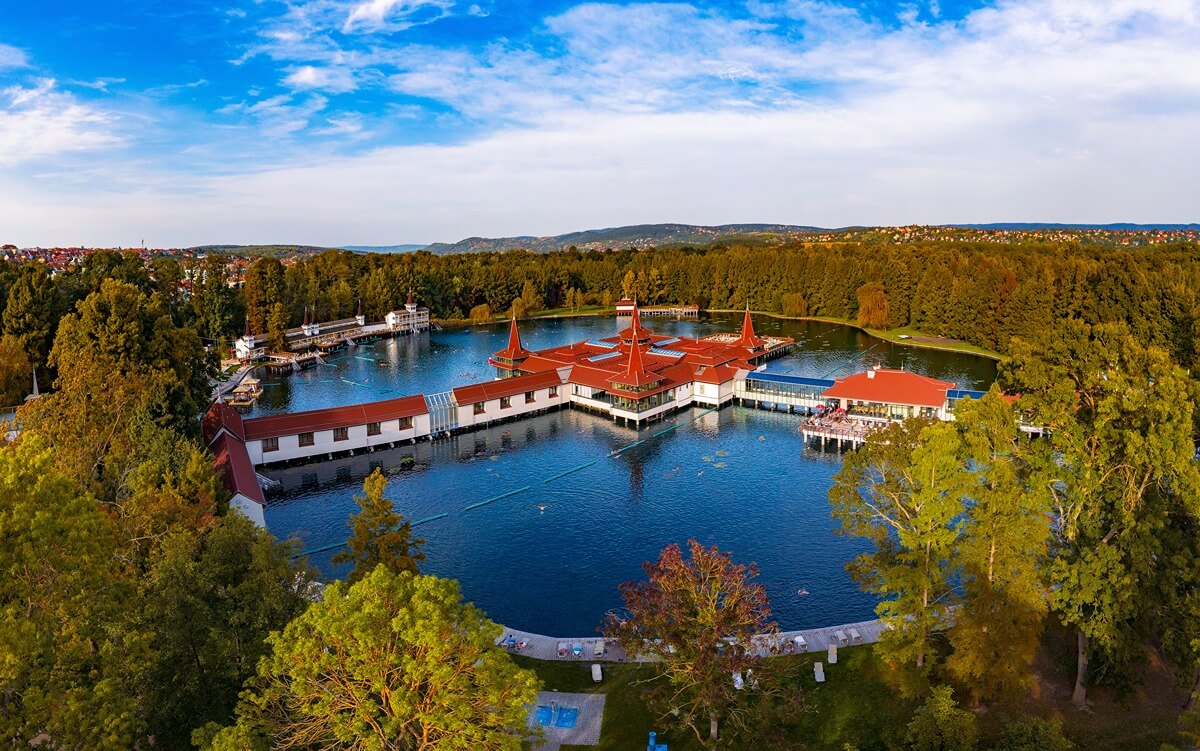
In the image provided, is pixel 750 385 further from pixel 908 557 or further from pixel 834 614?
pixel 908 557

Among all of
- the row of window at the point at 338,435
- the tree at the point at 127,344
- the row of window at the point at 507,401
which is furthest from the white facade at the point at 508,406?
the tree at the point at 127,344

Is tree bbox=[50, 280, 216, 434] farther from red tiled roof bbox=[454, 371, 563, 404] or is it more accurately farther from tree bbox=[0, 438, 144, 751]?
tree bbox=[0, 438, 144, 751]

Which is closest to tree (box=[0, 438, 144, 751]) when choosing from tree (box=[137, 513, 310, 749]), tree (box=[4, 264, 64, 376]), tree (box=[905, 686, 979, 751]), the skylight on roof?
tree (box=[137, 513, 310, 749])

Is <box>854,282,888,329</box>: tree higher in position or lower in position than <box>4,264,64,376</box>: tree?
lower

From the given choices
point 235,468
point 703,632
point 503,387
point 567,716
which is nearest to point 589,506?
point 235,468

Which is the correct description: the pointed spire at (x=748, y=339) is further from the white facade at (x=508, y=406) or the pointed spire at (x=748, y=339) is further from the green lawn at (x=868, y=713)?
the green lawn at (x=868, y=713)

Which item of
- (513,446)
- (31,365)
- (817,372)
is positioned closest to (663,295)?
(817,372)
